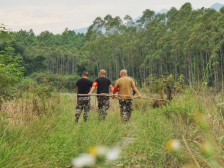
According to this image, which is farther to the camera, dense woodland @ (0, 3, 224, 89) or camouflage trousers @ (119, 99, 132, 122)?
dense woodland @ (0, 3, 224, 89)

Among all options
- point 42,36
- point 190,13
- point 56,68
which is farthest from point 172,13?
point 42,36

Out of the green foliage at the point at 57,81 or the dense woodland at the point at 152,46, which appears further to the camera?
the dense woodland at the point at 152,46

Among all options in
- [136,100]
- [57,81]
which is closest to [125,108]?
[57,81]

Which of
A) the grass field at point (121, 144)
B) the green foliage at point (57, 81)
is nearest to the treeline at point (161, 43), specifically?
the green foliage at point (57, 81)

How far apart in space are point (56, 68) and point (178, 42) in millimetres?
51969

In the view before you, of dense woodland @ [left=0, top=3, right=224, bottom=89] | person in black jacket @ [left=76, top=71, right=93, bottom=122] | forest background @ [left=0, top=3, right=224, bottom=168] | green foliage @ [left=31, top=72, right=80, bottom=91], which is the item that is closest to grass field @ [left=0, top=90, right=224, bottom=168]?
forest background @ [left=0, top=3, right=224, bottom=168]

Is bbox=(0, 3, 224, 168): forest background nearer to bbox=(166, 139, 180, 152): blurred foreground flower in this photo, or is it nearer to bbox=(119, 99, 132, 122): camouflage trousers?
bbox=(166, 139, 180, 152): blurred foreground flower

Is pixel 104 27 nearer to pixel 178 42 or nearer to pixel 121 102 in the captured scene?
pixel 178 42

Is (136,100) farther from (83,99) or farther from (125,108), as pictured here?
(83,99)

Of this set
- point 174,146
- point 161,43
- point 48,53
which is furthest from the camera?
point 48,53

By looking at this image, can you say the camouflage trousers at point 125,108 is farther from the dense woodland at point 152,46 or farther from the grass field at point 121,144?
the dense woodland at point 152,46

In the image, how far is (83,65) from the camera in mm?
65812

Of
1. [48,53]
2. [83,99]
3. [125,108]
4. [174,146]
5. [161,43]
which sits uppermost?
[48,53]

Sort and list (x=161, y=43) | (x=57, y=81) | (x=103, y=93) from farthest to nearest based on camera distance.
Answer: (x=161, y=43) → (x=57, y=81) → (x=103, y=93)
